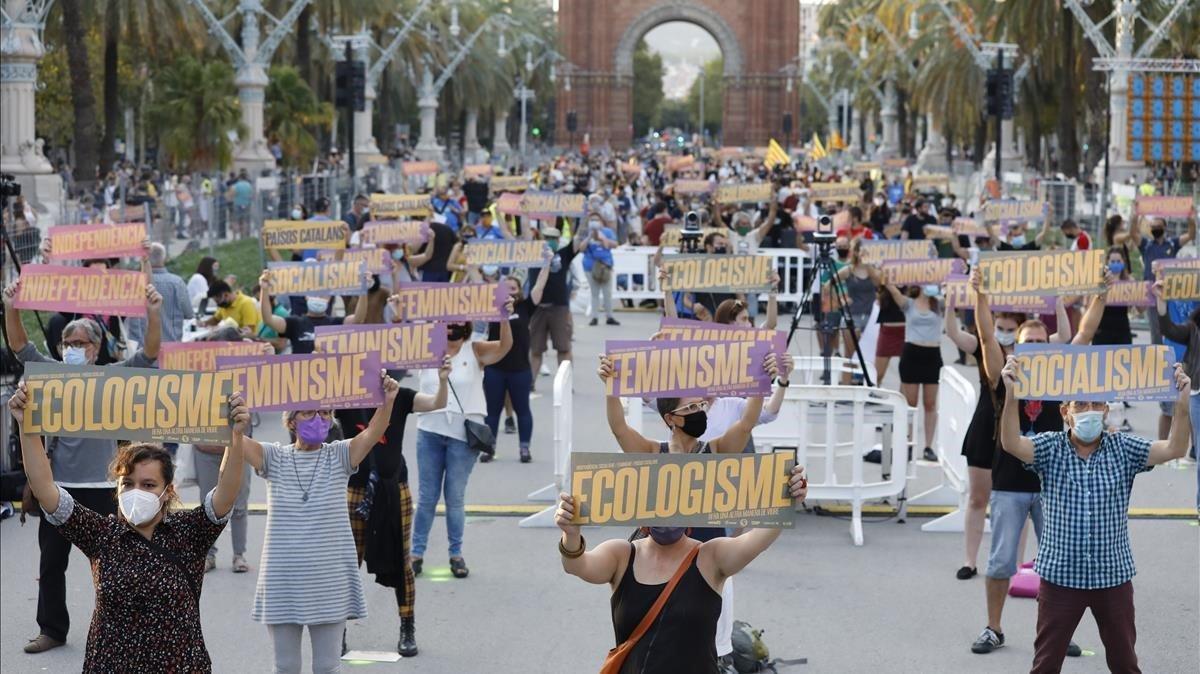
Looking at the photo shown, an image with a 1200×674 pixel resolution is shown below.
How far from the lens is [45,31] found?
41.3m

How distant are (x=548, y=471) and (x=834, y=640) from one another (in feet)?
15.9

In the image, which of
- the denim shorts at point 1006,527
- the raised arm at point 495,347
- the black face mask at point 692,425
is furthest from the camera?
the raised arm at point 495,347

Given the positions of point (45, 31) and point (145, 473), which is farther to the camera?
point (45, 31)

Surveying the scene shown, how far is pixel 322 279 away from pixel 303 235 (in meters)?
4.85

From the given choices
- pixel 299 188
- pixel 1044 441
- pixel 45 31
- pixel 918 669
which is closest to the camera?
pixel 1044 441

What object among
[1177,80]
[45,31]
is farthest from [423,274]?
[45,31]

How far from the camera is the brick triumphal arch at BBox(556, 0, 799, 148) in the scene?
368ft

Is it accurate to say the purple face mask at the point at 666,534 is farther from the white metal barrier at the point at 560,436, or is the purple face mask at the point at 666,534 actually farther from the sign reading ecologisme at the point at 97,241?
the sign reading ecologisme at the point at 97,241

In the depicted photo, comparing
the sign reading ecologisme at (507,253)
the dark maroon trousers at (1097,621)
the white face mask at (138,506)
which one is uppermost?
the sign reading ecologisme at (507,253)

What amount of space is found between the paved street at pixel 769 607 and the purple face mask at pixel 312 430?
1826 mm

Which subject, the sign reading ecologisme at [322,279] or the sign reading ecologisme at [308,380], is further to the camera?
the sign reading ecologisme at [322,279]

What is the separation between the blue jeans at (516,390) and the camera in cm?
1362

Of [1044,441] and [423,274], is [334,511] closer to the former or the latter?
[1044,441]

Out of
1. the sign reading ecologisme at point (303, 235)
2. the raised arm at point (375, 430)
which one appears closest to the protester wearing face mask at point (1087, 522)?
the raised arm at point (375, 430)
